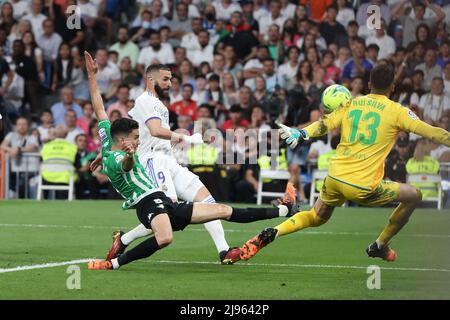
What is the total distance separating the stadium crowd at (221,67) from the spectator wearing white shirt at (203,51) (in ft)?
0.12

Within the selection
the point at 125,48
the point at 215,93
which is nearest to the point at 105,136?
the point at 215,93

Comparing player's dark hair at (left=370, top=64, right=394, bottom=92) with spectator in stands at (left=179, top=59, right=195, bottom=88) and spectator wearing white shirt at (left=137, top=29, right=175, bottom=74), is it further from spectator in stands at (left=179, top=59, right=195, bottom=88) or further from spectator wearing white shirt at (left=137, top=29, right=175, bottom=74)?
spectator wearing white shirt at (left=137, top=29, right=175, bottom=74)

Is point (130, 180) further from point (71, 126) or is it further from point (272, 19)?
point (272, 19)

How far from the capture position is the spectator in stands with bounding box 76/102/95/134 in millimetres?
24234

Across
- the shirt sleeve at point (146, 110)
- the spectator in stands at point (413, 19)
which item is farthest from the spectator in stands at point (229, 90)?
the shirt sleeve at point (146, 110)

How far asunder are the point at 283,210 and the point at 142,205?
1706mm

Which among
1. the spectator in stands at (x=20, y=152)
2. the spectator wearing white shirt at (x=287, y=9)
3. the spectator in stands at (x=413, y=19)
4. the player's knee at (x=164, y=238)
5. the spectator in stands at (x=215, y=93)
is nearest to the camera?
the player's knee at (x=164, y=238)

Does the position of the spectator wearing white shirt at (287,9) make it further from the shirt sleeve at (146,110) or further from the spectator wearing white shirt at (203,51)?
the shirt sleeve at (146,110)

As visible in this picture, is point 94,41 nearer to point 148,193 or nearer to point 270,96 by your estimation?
point 270,96

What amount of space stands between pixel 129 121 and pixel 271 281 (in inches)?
87.3

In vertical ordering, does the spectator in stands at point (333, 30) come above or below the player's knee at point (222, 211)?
above

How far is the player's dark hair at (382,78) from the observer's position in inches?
457

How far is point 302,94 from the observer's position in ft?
76.6

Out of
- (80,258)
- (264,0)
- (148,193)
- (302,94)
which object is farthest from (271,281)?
(264,0)
